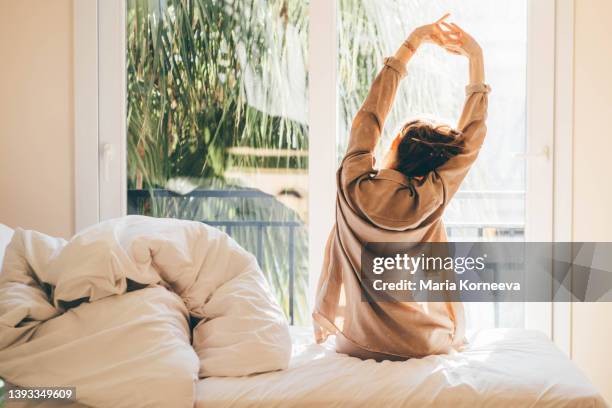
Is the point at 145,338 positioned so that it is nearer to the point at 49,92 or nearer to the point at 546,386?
the point at 546,386

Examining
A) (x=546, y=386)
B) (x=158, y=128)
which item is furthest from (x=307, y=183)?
(x=546, y=386)

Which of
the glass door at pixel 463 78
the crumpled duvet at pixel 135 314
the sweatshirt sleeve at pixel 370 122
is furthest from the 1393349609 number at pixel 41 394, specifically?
the glass door at pixel 463 78

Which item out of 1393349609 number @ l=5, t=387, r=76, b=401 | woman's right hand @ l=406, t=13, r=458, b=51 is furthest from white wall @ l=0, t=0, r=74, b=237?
woman's right hand @ l=406, t=13, r=458, b=51

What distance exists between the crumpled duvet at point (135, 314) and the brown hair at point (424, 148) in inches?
21.5

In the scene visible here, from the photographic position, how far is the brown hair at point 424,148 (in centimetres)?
182

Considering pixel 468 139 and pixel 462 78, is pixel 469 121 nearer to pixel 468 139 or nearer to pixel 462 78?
pixel 468 139

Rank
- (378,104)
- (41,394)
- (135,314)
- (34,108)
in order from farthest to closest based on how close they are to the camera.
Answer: (34,108) → (378,104) → (135,314) → (41,394)

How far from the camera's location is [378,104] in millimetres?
1879

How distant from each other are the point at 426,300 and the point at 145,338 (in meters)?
0.84

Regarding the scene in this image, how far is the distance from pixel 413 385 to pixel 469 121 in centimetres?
79

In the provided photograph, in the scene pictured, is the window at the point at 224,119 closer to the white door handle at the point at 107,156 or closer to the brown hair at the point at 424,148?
the white door handle at the point at 107,156

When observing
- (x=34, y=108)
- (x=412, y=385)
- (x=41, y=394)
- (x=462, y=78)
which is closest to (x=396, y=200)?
(x=412, y=385)

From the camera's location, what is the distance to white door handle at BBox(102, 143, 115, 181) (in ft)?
7.95

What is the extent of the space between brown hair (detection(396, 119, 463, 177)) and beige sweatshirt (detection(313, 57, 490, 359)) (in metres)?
0.03
